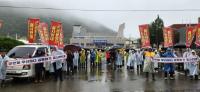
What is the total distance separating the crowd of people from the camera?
18031mm

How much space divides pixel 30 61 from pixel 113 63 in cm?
1324

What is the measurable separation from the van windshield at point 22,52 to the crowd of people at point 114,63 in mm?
362

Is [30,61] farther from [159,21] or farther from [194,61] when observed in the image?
[159,21]

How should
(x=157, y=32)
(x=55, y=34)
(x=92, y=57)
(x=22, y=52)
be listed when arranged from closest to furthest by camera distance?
(x=22, y=52), (x=55, y=34), (x=92, y=57), (x=157, y=32)

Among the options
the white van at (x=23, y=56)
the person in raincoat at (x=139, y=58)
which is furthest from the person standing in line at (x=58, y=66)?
the person in raincoat at (x=139, y=58)

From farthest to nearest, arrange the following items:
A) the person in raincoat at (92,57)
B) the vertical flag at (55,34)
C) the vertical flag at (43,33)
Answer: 1. the person in raincoat at (92,57)
2. the vertical flag at (43,33)
3. the vertical flag at (55,34)

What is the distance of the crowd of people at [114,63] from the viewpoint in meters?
18.0

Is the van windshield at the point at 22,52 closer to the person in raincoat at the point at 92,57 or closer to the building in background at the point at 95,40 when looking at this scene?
the person in raincoat at the point at 92,57

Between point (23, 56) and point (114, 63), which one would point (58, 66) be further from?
point (114, 63)

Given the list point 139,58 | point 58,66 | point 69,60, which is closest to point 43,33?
point 69,60

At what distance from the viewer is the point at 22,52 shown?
18312mm

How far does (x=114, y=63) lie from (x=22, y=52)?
39.4 ft

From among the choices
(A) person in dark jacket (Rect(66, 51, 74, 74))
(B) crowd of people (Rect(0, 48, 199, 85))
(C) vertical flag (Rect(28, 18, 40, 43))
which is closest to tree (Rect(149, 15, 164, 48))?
(B) crowd of people (Rect(0, 48, 199, 85))

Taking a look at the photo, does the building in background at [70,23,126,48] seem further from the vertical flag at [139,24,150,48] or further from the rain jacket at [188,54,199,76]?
the rain jacket at [188,54,199,76]
